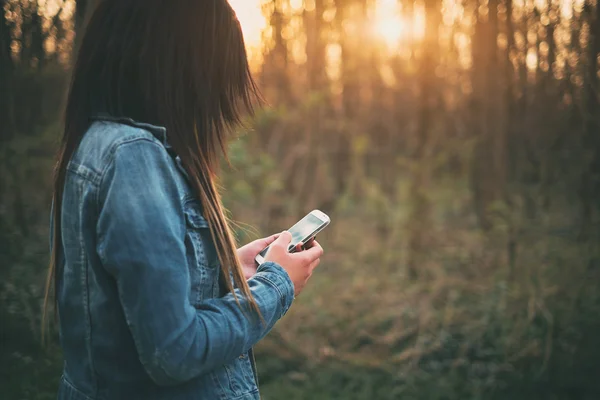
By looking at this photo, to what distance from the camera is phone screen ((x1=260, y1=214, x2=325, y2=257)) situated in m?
1.46

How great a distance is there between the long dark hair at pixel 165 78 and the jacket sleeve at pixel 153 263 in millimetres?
113

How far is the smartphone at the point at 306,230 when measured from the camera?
1.44 meters

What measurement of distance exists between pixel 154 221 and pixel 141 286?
0.11 m

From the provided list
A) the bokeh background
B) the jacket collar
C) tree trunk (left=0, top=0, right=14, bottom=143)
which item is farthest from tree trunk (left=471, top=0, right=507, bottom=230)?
the jacket collar

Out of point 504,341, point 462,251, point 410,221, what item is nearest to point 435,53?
point 410,221

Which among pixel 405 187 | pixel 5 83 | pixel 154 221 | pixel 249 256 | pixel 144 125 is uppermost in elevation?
pixel 5 83

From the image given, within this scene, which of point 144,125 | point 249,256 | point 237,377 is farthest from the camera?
point 249,256

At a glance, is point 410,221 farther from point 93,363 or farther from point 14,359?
point 93,363

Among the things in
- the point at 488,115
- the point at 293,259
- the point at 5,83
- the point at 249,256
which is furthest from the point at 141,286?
the point at 488,115

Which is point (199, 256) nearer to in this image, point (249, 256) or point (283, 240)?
point (283, 240)

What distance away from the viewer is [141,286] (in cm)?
96

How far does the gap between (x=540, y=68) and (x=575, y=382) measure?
242cm

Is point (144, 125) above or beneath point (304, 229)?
above

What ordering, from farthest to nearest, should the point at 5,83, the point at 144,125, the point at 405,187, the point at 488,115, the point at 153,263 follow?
the point at 405,187, the point at 488,115, the point at 5,83, the point at 144,125, the point at 153,263
